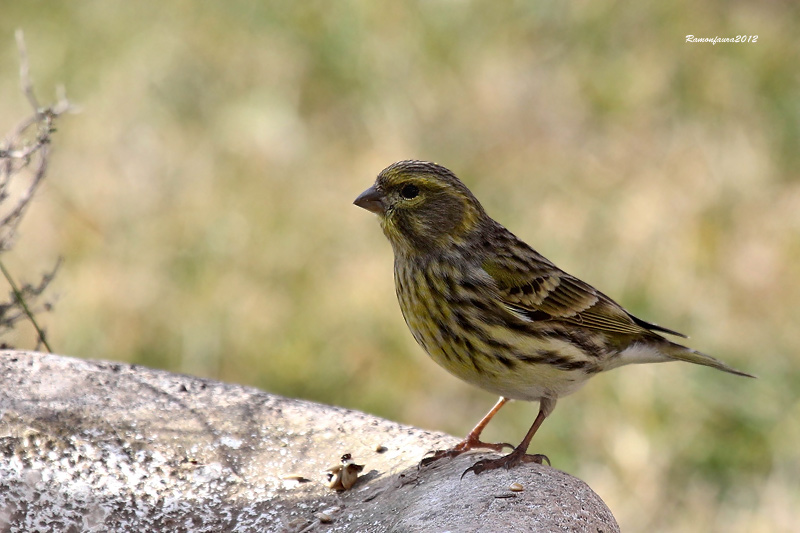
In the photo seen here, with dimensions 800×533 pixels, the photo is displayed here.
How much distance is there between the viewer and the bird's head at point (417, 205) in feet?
14.2

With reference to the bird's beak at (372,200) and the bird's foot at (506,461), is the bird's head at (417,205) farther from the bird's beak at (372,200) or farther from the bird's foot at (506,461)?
the bird's foot at (506,461)

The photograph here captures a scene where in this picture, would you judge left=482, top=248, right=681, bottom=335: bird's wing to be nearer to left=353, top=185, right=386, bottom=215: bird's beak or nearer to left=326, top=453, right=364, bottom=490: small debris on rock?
left=353, top=185, right=386, bottom=215: bird's beak

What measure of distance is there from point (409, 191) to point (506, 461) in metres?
1.17

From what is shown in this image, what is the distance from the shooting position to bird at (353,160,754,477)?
4074 mm

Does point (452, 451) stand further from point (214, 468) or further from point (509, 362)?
point (214, 468)

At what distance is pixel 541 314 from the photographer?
4.33 metres

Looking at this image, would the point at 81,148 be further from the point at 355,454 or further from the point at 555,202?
the point at 355,454

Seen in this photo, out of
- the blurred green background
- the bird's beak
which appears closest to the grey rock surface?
the bird's beak

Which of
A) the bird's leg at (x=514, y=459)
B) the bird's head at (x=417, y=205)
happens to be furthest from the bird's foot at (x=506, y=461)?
the bird's head at (x=417, y=205)

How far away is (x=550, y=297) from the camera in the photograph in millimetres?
4449

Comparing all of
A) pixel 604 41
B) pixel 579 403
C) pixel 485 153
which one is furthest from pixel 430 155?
pixel 579 403

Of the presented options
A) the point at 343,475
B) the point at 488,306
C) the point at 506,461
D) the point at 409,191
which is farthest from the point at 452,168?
the point at 343,475

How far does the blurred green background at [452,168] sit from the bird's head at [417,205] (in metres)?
1.97

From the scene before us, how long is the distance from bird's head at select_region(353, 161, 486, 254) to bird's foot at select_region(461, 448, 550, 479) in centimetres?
89
